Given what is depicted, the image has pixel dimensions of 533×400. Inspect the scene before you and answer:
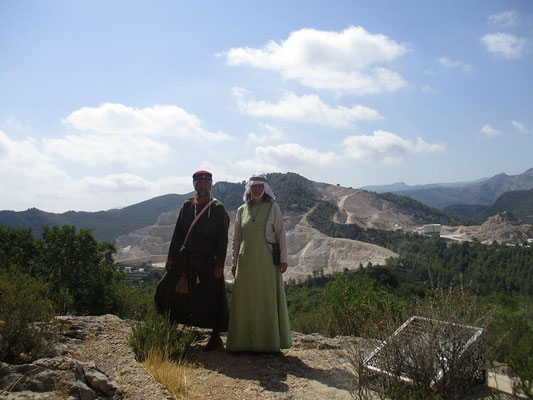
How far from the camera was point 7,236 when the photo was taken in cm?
650

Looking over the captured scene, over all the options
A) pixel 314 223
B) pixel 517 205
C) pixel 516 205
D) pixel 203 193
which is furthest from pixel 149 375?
pixel 516 205

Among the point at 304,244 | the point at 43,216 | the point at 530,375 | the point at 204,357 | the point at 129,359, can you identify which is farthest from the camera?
the point at 304,244

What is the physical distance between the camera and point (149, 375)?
8.68ft

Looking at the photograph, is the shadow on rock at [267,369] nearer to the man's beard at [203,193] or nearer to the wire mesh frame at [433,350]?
the wire mesh frame at [433,350]

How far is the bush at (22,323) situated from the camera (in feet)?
8.05

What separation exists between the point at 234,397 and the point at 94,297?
411 cm

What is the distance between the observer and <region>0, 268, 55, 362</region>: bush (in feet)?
8.05

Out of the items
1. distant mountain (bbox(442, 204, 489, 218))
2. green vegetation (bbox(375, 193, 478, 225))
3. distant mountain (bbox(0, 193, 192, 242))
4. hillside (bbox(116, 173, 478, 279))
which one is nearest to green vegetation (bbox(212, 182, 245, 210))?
hillside (bbox(116, 173, 478, 279))

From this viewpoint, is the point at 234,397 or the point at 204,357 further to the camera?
the point at 204,357

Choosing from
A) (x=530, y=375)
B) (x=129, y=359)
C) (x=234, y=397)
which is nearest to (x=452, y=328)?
(x=530, y=375)

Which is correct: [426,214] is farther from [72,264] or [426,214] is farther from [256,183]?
[256,183]

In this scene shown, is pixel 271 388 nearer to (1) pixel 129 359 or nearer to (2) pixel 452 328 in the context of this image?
(1) pixel 129 359

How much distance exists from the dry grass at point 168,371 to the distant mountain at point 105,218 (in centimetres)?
3986

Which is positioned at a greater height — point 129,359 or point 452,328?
point 452,328
